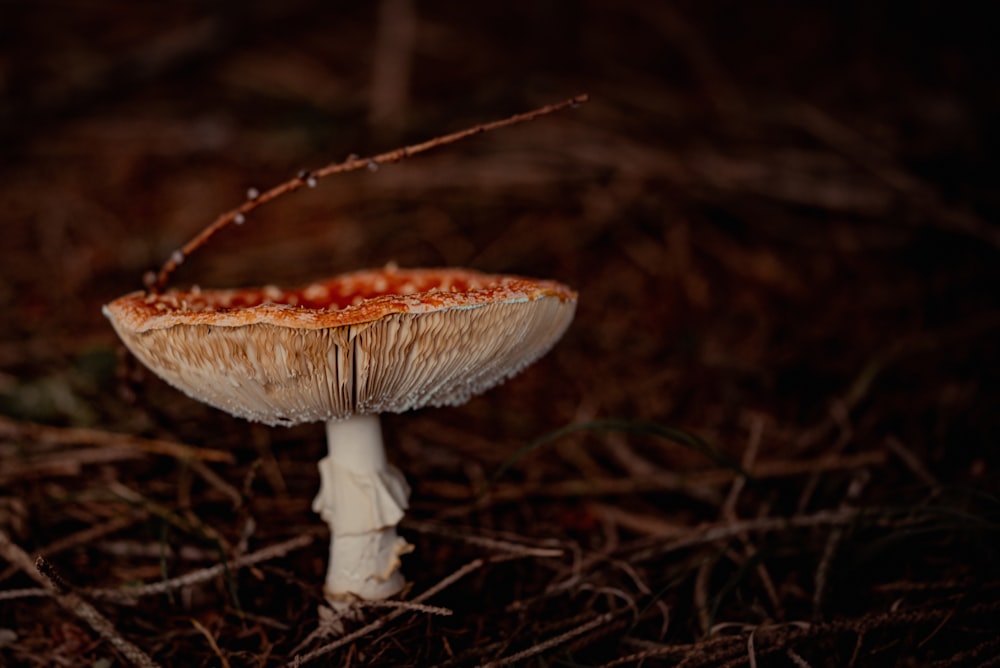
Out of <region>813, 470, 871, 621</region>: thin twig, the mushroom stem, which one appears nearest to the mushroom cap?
the mushroom stem

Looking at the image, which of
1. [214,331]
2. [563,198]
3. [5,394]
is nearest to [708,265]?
[563,198]

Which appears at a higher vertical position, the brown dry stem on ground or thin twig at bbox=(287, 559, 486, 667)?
the brown dry stem on ground

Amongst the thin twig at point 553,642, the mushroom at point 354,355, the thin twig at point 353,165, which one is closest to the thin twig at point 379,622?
the mushroom at point 354,355

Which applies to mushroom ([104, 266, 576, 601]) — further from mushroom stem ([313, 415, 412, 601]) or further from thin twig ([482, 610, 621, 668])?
thin twig ([482, 610, 621, 668])

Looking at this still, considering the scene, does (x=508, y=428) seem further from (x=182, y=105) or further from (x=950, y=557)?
(x=182, y=105)

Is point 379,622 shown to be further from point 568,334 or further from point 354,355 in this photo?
point 568,334

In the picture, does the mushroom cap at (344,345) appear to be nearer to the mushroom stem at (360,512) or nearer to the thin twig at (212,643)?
the mushroom stem at (360,512)

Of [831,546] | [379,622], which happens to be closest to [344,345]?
[379,622]
